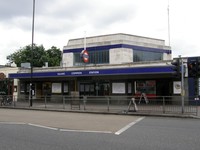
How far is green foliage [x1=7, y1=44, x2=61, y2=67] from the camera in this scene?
65.9 metres

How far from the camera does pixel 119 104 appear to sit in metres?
22.9

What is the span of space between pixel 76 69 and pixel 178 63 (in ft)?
48.3

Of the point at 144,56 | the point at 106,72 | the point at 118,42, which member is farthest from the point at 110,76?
the point at 144,56

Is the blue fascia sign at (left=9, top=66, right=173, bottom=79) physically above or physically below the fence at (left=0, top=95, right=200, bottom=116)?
above

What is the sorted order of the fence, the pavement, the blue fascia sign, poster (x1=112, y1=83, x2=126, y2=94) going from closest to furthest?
1. the pavement
2. the fence
3. the blue fascia sign
4. poster (x1=112, y1=83, x2=126, y2=94)

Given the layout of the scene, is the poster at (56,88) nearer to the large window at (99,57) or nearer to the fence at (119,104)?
the fence at (119,104)

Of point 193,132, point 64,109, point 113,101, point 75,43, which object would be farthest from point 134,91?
point 75,43

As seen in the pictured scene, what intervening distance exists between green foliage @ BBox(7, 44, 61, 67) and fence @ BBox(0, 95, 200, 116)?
3818cm

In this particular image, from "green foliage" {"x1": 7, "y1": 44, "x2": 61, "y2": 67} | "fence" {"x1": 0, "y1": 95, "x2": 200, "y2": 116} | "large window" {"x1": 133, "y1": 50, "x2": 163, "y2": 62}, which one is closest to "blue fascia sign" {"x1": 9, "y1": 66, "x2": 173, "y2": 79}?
"fence" {"x1": 0, "y1": 95, "x2": 200, "y2": 116}

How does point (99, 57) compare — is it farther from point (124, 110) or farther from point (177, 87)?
point (124, 110)

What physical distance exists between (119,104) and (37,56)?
154 ft

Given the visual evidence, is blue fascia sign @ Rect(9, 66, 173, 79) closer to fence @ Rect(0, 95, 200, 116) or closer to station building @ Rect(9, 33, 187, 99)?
station building @ Rect(9, 33, 187, 99)

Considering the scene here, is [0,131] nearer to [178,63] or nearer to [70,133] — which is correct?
[70,133]

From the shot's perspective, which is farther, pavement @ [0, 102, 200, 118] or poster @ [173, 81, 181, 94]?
poster @ [173, 81, 181, 94]
